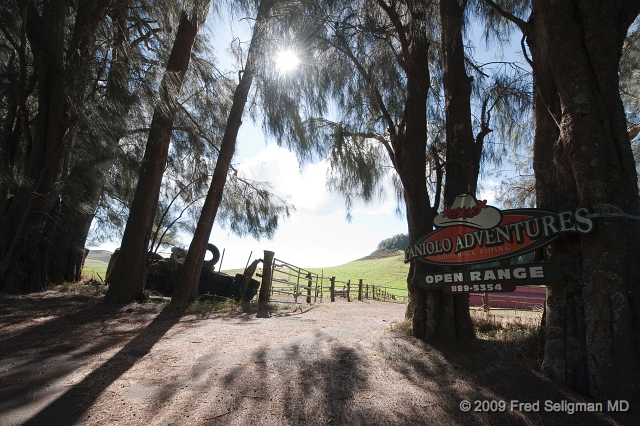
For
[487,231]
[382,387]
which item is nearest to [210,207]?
[487,231]

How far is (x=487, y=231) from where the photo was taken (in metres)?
3.38

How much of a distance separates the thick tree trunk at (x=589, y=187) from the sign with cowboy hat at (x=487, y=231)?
4.9 inches

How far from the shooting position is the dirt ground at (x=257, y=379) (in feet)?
7.23

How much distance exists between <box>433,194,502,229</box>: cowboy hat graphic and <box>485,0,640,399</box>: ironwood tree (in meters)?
0.46

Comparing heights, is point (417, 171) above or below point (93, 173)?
below

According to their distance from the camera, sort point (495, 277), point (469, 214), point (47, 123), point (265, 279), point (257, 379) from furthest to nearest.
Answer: point (265, 279)
point (47, 123)
point (469, 214)
point (495, 277)
point (257, 379)

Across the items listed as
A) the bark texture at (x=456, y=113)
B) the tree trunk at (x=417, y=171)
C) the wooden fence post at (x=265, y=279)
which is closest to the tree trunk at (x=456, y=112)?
the bark texture at (x=456, y=113)

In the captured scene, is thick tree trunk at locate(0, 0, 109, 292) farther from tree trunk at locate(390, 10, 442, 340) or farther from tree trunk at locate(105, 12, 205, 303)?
tree trunk at locate(390, 10, 442, 340)

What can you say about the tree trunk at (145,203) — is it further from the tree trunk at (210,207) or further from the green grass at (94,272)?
the green grass at (94,272)

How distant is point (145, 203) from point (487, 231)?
578cm

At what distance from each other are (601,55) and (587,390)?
8.13 feet

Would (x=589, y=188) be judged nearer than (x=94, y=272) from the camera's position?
Yes

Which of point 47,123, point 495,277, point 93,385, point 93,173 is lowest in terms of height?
point 93,385

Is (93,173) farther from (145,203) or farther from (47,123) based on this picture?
(47,123)
